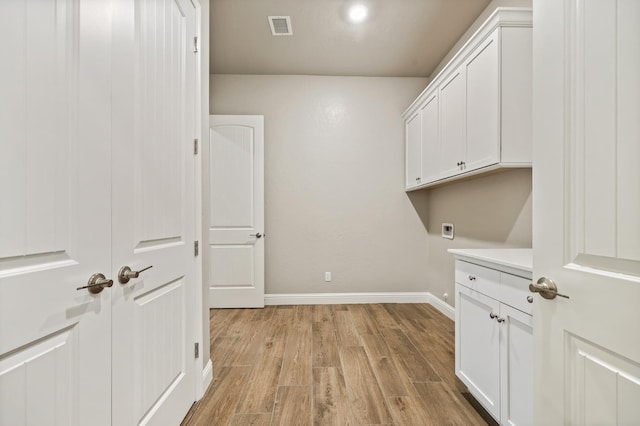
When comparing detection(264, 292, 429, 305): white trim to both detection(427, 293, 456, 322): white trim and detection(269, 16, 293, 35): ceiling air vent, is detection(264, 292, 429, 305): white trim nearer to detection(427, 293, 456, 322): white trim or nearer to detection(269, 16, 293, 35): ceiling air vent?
detection(427, 293, 456, 322): white trim

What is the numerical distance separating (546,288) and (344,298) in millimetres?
3017

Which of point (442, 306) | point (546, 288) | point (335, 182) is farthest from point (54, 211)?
point (442, 306)

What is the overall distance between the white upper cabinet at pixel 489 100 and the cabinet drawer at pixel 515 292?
2.68 feet

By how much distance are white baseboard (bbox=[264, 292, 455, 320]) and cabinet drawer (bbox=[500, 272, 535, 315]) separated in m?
2.38

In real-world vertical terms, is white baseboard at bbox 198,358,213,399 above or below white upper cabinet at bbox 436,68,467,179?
below

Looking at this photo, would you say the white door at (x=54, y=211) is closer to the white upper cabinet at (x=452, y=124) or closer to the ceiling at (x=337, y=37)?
the ceiling at (x=337, y=37)

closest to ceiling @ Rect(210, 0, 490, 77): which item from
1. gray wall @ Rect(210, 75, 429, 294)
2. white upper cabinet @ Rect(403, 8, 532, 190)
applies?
gray wall @ Rect(210, 75, 429, 294)

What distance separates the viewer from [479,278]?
1688 millimetres

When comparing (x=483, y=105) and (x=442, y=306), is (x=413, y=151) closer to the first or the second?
(x=483, y=105)

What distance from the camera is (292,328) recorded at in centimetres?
298

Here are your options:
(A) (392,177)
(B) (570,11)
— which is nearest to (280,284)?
(A) (392,177)

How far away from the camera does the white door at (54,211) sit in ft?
2.29

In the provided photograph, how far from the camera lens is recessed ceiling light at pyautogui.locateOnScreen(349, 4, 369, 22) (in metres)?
2.60

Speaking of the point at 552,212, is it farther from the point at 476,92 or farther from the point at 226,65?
the point at 226,65
